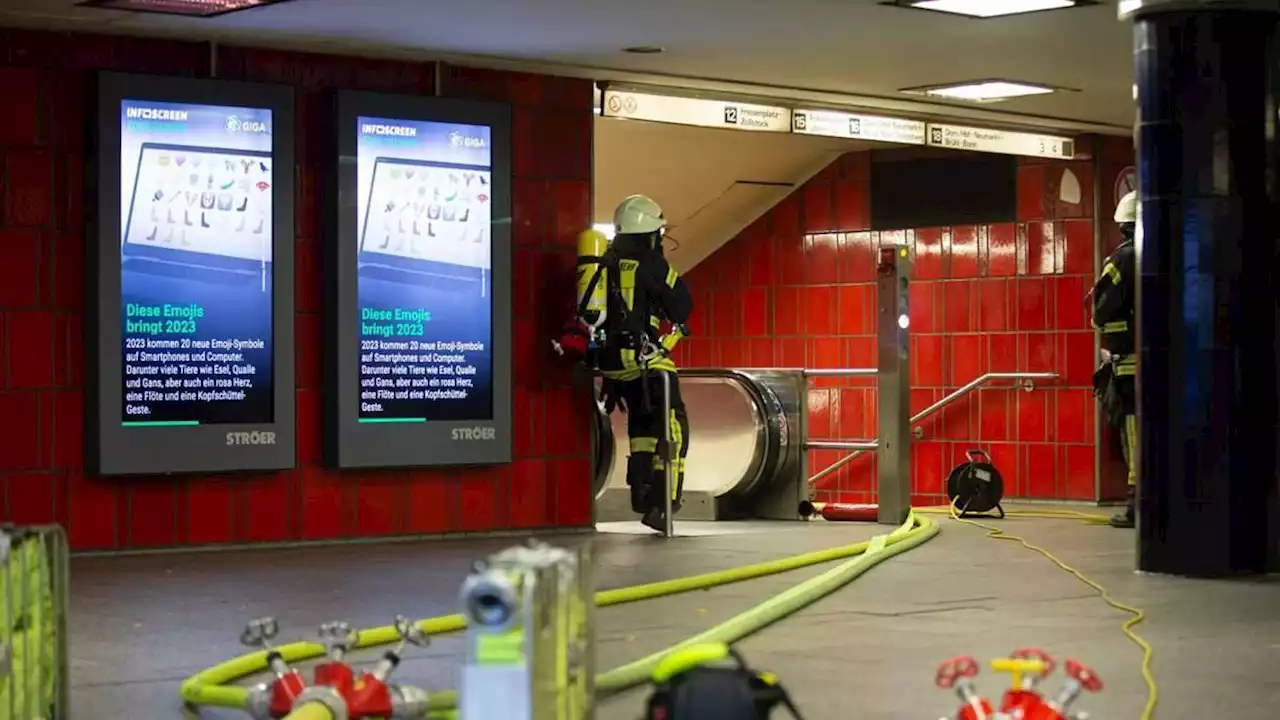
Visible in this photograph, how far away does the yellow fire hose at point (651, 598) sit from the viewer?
511 centimetres

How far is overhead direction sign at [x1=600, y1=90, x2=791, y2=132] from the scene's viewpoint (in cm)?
1188

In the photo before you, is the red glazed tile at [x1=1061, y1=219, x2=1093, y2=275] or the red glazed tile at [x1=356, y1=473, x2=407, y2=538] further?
the red glazed tile at [x1=1061, y1=219, x2=1093, y2=275]

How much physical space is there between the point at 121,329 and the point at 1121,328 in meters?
6.10

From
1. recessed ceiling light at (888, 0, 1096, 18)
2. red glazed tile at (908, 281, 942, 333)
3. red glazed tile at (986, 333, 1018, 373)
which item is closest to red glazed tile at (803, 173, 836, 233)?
red glazed tile at (908, 281, 942, 333)

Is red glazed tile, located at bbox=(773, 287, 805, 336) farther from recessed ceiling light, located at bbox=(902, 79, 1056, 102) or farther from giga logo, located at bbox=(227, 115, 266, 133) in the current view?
giga logo, located at bbox=(227, 115, 266, 133)

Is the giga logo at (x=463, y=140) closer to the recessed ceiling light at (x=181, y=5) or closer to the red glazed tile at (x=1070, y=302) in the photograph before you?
the recessed ceiling light at (x=181, y=5)

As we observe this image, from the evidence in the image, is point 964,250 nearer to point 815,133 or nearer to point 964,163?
point 964,163

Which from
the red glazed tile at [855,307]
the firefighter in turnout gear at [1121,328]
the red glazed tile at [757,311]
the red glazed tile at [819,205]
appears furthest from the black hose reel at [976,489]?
the red glazed tile at [757,311]

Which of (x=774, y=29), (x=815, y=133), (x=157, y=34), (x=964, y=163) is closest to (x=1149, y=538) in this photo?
(x=774, y=29)

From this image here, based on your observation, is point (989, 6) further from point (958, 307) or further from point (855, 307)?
point (855, 307)

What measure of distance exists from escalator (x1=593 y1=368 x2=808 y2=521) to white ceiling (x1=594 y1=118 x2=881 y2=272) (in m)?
1.99

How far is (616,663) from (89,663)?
178cm

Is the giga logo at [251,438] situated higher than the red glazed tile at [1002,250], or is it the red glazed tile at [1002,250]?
the red glazed tile at [1002,250]

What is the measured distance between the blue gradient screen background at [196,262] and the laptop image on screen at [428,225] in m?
0.66
